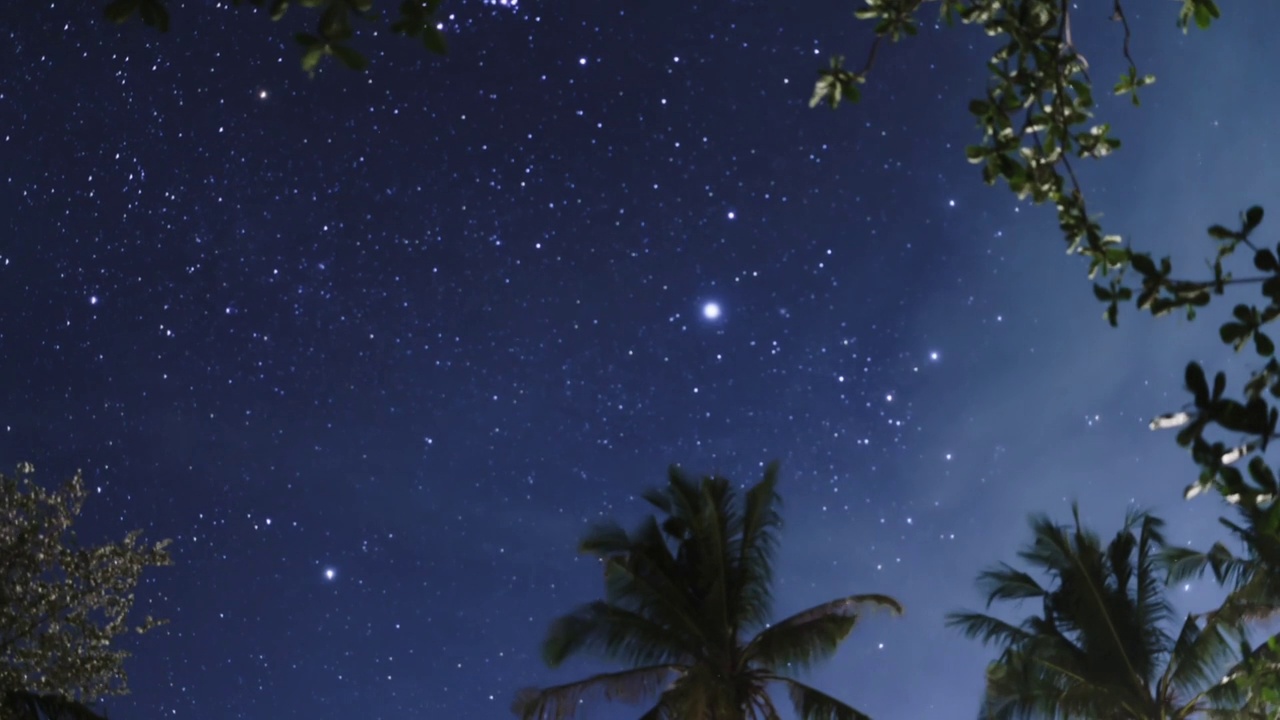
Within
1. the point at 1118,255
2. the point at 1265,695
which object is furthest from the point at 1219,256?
the point at 1265,695

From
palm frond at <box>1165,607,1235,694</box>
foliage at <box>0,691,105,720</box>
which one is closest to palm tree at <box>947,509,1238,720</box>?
palm frond at <box>1165,607,1235,694</box>

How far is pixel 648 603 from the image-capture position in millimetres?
13875

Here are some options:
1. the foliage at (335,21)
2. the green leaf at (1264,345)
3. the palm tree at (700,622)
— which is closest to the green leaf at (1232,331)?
the green leaf at (1264,345)

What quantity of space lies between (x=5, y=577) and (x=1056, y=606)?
14462 mm

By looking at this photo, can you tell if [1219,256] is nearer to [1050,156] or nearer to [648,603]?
[1050,156]

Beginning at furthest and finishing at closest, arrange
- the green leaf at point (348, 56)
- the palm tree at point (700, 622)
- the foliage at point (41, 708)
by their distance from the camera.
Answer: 1. the palm tree at point (700, 622)
2. the foliage at point (41, 708)
3. the green leaf at point (348, 56)

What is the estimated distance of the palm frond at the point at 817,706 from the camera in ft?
42.1

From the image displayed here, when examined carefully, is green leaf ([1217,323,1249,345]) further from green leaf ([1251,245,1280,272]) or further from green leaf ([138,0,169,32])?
green leaf ([138,0,169,32])

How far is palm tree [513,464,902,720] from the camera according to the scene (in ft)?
43.4

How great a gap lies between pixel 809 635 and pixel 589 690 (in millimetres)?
3164

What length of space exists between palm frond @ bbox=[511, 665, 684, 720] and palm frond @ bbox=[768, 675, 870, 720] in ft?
5.42

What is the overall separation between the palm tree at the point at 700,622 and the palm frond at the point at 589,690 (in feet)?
0.04

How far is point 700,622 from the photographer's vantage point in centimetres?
1398

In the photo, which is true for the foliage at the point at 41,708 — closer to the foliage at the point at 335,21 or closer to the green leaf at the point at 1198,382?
the foliage at the point at 335,21
